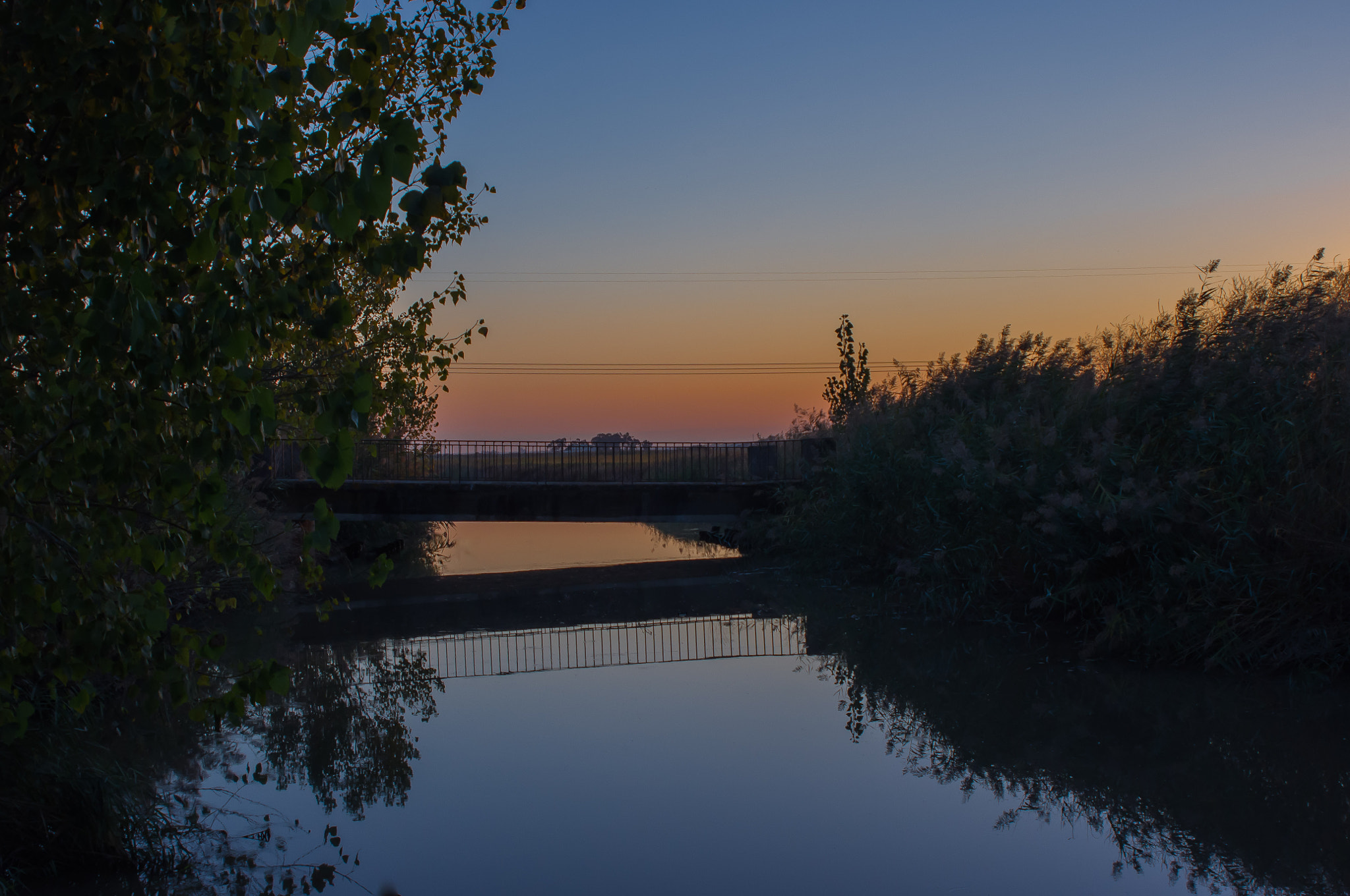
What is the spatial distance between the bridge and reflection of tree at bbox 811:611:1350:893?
9.53m

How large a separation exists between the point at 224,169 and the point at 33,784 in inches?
148

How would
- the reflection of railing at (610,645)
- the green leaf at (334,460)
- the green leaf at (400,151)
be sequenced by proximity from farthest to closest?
the reflection of railing at (610,645), the green leaf at (334,460), the green leaf at (400,151)

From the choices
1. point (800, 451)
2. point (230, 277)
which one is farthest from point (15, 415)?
point (800, 451)

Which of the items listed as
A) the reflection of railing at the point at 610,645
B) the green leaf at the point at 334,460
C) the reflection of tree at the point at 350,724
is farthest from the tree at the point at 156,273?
the reflection of railing at the point at 610,645

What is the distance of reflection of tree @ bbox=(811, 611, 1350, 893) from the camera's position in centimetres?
475

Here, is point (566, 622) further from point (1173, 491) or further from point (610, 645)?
point (1173, 491)

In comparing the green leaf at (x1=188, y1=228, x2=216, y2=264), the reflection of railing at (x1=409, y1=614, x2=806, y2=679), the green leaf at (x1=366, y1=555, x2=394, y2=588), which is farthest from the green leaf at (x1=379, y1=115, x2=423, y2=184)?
the reflection of railing at (x1=409, y1=614, x2=806, y2=679)

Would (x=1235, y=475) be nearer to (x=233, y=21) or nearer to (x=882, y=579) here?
(x=882, y=579)

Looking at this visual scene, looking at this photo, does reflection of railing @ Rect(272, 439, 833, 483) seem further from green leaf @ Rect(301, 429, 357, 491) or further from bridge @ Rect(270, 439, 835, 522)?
green leaf @ Rect(301, 429, 357, 491)

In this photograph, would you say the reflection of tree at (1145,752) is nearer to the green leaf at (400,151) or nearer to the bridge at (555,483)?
the green leaf at (400,151)

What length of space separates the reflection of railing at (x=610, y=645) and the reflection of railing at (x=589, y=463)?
702 cm

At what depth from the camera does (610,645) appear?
35.1 ft

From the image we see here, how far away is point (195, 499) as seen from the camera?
7.32ft

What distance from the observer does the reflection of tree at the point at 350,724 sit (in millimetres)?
5840
